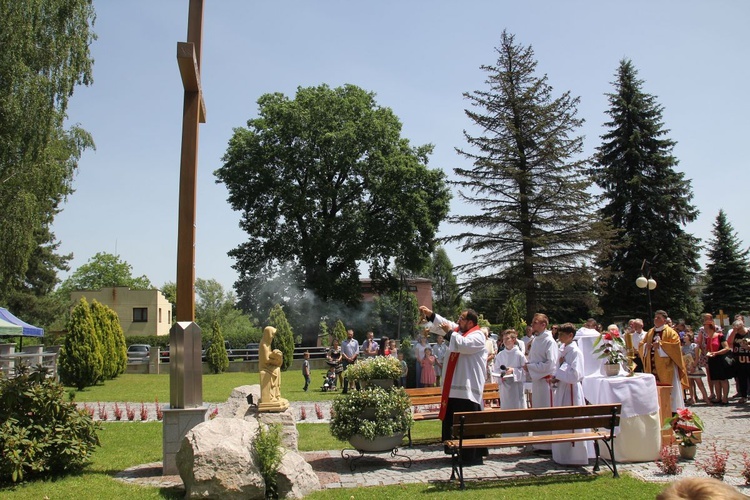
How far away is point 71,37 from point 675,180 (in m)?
36.2

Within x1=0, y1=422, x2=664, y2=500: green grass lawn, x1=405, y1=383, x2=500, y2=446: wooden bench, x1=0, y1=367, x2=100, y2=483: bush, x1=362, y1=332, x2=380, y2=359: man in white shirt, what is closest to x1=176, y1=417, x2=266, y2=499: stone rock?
x1=0, y1=422, x2=664, y2=500: green grass lawn

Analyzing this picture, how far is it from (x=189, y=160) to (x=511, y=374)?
613cm

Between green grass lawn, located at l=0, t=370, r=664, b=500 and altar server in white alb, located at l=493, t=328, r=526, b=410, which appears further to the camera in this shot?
altar server in white alb, located at l=493, t=328, r=526, b=410

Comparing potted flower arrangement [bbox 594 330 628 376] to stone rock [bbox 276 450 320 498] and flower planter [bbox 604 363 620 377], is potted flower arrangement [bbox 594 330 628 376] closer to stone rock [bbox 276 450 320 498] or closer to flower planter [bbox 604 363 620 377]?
flower planter [bbox 604 363 620 377]

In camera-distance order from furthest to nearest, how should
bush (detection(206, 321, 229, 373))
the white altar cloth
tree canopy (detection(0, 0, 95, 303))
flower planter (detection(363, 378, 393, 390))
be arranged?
bush (detection(206, 321, 229, 373)) < tree canopy (detection(0, 0, 95, 303)) < flower planter (detection(363, 378, 393, 390)) < the white altar cloth

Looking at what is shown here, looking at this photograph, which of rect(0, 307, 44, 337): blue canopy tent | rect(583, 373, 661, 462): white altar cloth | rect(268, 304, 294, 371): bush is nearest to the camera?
rect(583, 373, 661, 462): white altar cloth

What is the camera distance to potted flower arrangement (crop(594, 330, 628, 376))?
30.1ft

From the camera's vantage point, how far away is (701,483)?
5.22ft

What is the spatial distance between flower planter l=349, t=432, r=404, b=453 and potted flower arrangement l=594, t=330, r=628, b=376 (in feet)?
10.3

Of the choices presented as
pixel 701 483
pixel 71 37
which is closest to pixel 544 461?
pixel 701 483

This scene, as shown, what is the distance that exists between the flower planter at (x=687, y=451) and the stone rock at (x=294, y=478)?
4892 mm

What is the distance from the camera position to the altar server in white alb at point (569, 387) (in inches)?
336

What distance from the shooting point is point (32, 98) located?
1997cm

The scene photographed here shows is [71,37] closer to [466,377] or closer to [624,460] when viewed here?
[466,377]
